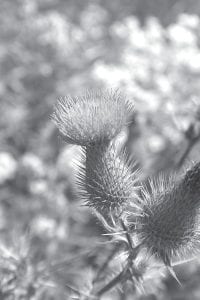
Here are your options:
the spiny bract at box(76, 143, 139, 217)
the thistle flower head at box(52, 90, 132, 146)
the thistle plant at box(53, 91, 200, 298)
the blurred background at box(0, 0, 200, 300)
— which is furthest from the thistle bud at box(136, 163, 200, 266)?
the blurred background at box(0, 0, 200, 300)

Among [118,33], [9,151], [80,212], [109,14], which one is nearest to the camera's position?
[80,212]

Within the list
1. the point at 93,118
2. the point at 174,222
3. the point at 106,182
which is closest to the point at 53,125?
the point at 106,182

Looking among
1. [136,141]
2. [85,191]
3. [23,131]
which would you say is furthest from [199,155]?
[23,131]

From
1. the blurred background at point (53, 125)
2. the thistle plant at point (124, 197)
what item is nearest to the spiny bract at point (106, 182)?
the thistle plant at point (124, 197)

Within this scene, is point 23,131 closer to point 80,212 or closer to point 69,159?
point 69,159

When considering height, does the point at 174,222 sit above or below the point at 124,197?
below

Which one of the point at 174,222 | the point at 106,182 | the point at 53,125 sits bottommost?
the point at 174,222

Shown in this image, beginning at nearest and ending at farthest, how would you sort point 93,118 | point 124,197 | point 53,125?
1. point 93,118
2. point 124,197
3. point 53,125

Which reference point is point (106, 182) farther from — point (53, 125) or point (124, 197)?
point (53, 125)
